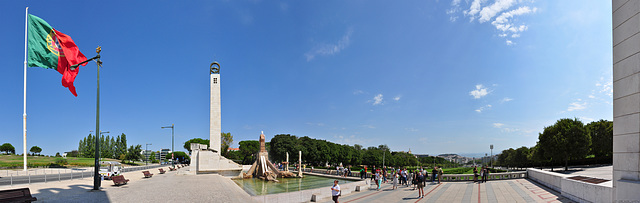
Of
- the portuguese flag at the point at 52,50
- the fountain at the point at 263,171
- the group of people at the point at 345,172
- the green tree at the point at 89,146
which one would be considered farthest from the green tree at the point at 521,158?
the green tree at the point at 89,146

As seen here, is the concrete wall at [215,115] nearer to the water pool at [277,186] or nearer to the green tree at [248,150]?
the water pool at [277,186]

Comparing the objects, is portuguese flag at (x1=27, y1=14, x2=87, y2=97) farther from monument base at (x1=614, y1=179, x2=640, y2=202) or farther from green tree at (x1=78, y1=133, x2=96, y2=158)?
green tree at (x1=78, y1=133, x2=96, y2=158)

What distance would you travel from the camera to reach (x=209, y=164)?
36531mm

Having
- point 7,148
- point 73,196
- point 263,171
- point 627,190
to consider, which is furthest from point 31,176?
point 7,148

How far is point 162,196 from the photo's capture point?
14758 millimetres

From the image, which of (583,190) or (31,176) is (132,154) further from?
(583,190)

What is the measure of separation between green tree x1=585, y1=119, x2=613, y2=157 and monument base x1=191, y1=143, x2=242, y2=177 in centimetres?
5588

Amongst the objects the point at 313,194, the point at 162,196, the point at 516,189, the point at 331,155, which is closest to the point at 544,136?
the point at 516,189

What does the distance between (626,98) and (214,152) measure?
3845 cm

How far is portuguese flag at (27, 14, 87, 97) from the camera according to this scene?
20812 mm

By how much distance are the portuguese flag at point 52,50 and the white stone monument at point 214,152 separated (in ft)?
58.2

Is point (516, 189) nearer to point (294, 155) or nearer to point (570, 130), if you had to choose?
point (570, 130)

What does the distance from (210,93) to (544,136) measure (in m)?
52.8

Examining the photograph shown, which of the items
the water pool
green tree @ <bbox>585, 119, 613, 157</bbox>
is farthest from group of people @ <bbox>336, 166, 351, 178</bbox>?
green tree @ <bbox>585, 119, 613, 157</bbox>
